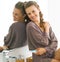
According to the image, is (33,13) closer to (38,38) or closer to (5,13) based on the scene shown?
(38,38)

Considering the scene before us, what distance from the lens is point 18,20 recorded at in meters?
0.72

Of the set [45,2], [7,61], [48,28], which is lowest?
[7,61]

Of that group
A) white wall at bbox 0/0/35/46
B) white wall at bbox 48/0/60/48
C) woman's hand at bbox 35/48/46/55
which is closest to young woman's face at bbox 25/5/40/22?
woman's hand at bbox 35/48/46/55

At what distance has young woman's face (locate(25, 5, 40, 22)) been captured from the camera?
662 millimetres

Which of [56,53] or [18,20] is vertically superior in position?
[18,20]

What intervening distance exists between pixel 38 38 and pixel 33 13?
0.32 ft

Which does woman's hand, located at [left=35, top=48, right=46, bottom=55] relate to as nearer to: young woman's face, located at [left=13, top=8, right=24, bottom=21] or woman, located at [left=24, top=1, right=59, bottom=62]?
woman, located at [left=24, top=1, right=59, bottom=62]

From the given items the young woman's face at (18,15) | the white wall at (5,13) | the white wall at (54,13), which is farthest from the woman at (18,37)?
the white wall at (54,13)

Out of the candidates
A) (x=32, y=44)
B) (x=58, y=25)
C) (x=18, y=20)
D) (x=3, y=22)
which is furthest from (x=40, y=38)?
(x=58, y=25)

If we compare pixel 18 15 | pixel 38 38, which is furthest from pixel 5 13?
pixel 38 38

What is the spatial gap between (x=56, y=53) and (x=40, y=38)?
0.08m

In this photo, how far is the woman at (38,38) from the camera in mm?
629

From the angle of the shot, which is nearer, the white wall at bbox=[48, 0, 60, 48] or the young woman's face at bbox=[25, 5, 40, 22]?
the young woman's face at bbox=[25, 5, 40, 22]

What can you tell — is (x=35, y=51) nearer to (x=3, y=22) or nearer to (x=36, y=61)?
(x=36, y=61)
